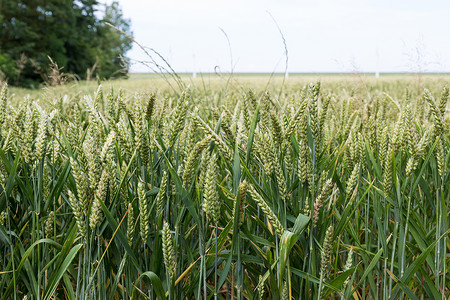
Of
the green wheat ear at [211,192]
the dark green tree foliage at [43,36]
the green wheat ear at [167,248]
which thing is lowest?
the green wheat ear at [167,248]

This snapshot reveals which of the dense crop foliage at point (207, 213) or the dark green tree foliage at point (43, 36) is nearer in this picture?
the dense crop foliage at point (207, 213)

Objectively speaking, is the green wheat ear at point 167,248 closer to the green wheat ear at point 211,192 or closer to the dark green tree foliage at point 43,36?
the green wheat ear at point 211,192

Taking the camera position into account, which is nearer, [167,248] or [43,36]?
[167,248]

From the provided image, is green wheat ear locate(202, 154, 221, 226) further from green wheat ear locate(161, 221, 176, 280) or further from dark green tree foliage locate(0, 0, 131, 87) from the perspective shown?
dark green tree foliage locate(0, 0, 131, 87)

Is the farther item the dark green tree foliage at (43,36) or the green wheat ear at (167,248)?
the dark green tree foliage at (43,36)

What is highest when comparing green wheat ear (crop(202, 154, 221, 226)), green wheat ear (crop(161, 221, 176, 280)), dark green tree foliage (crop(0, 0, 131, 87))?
dark green tree foliage (crop(0, 0, 131, 87))

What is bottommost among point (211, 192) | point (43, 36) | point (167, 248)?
point (167, 248)

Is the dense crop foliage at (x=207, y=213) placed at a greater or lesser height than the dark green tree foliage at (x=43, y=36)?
lesser

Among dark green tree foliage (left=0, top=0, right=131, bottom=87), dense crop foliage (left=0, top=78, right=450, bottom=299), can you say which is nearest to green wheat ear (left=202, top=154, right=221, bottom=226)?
dense crop foliage (left=0, top=78, right=450, bottom=299)

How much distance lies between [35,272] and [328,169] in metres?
0.86

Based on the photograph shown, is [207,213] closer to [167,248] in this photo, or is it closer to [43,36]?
[167,248]

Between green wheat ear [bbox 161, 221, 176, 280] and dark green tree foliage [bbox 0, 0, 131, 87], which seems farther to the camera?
dark green tree foliage [bbox 0, 0, 131, 87]

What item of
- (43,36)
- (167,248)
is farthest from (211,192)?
(43,36)

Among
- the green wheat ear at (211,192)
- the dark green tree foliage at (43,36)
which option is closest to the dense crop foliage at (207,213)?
the green wheat ear at (211,192)
